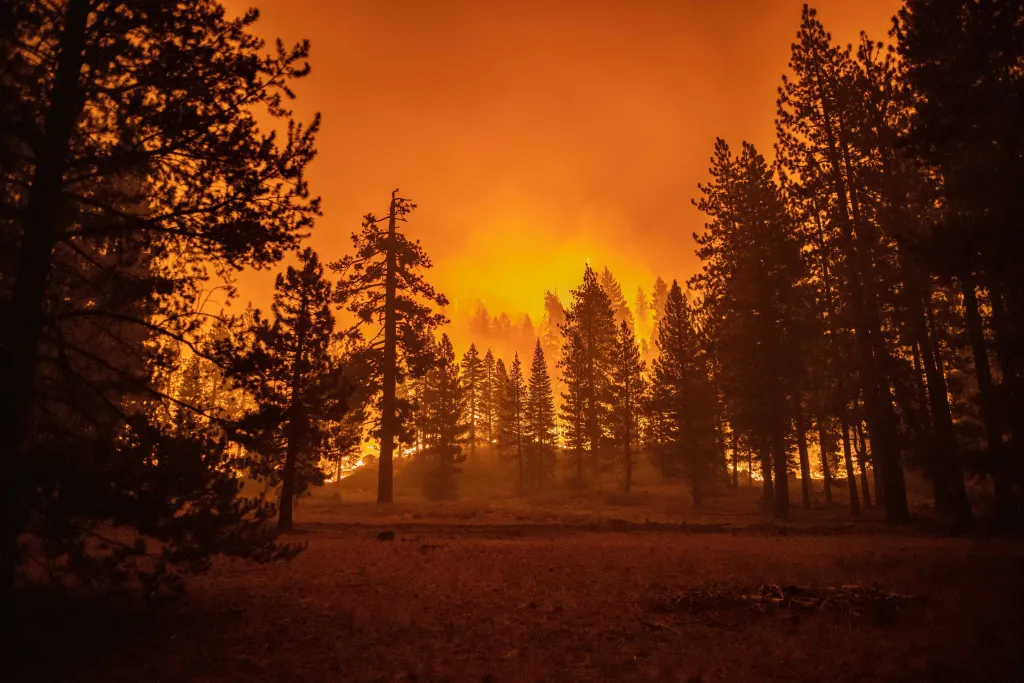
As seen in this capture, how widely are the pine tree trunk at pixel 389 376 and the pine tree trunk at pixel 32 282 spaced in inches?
855

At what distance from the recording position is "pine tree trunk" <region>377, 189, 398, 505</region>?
28516 mm

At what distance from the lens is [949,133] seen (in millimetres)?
11633

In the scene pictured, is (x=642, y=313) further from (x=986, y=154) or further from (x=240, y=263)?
(x=240, y=263)

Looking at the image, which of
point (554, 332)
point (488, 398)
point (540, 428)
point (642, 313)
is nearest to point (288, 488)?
point (540, 428)

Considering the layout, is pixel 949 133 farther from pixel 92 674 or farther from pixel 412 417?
pixel 412 417

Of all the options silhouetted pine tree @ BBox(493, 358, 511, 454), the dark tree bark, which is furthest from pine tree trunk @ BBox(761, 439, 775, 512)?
silhouetted pine tree @ BBox(493, 358, 511, 454)

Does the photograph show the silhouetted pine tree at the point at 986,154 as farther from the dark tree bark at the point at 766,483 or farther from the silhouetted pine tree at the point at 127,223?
the dark tree bark at the point at 766,483

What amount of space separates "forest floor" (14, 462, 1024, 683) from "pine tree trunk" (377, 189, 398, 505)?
50.2 ft

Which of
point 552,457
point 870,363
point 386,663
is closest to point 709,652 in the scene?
point 386,663

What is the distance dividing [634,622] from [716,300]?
21574 millimetres

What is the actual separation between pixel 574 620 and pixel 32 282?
345 inches

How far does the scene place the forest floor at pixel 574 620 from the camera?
575 cm

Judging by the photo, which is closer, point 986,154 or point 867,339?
point 986,154

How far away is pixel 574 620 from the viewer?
7746mm
